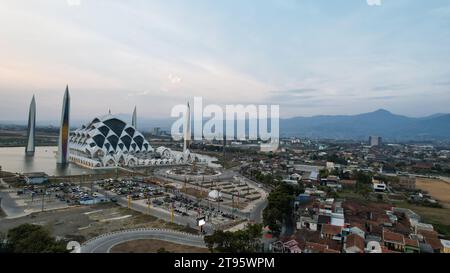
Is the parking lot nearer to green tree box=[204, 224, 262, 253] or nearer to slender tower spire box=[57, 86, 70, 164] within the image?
green tree box=[204, 224, 262, 253]

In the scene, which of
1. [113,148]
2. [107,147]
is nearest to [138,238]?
[107,147]

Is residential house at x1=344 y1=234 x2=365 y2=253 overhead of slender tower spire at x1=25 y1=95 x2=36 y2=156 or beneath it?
beneath

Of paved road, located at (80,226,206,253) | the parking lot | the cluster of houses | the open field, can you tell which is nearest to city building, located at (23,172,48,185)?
the parking lot

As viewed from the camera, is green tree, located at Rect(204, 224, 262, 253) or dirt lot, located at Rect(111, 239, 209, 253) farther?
dirt lot, located at Rect(111, 239, 209, 253)

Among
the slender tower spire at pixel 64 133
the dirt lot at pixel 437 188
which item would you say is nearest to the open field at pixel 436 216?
the dirt lot at pixel 437 188

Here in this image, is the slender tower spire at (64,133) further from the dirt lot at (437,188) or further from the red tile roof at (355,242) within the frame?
the dirt lot at (437,188)
